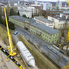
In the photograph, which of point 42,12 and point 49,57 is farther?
point 42,12

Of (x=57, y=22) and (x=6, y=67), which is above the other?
(x=57, y=22)

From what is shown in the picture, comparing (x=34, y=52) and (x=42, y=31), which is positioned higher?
(x=42, y=31)

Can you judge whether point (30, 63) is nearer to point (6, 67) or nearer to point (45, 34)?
point (6, 67)

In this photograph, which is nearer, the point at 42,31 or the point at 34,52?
the point at 34,52

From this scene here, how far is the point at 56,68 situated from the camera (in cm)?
718

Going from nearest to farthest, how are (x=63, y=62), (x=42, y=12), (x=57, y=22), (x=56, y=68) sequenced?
1. (x=56, y=68)
2. (x=63, y=62)
3. (x=57, y=22)
4. (x=42, y=12)

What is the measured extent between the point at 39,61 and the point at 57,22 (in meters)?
10.7

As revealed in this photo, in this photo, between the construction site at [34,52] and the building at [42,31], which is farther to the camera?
the building at [42,31]

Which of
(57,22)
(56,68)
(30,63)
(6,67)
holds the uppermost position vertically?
(57,22)

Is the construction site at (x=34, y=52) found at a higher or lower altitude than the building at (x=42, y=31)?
lower

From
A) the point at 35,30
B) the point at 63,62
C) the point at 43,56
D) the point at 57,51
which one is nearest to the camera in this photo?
the point at 63,62

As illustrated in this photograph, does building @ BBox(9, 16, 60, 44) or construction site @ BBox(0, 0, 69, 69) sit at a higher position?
building @ BBox(9, 16, 60, 44)

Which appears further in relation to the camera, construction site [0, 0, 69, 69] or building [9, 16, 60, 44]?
building [9, 16, 60, 44]

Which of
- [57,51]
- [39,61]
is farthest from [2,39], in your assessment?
[57,51]
